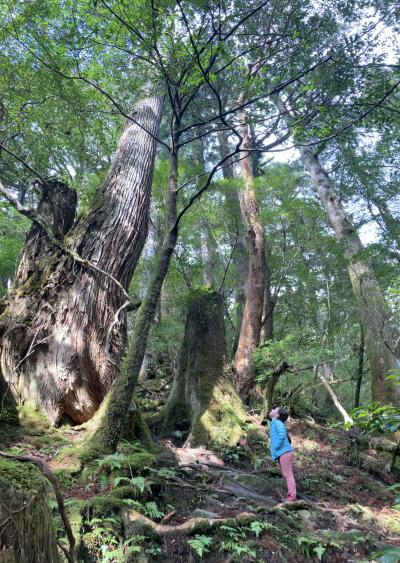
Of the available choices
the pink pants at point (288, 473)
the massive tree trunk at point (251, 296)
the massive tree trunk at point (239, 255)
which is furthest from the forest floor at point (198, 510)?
the massive tree trunk at point (239, 255)

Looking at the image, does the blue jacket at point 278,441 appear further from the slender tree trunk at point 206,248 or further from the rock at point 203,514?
the slender tree trunk at point 206,248

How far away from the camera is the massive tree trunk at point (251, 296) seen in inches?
367

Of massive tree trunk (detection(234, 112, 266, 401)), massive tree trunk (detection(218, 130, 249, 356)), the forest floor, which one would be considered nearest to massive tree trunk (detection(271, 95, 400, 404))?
massive tree trunk (detection(234, 112, 266, 401))

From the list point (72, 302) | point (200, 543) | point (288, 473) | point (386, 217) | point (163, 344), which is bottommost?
point (200, 543)

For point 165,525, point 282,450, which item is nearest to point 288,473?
point 282,450

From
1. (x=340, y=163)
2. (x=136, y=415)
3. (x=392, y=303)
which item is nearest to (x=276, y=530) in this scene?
(x=136, y=415)

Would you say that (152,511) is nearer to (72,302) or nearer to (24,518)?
(24,518)

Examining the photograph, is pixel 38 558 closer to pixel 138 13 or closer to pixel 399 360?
pixel 138 13

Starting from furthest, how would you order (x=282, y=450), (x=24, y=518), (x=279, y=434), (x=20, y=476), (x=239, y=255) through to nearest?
(x=239, y=255) < (x=279, y=434) < (x=282, y=450) < (x=20, y=476) < (x=24, y=518)

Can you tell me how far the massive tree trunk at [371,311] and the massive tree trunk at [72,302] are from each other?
487cm

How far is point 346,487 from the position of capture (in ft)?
19.6

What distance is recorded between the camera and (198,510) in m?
3.63

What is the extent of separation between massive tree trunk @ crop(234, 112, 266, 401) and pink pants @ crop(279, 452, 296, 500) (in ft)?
12.8

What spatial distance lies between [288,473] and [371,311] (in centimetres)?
527
